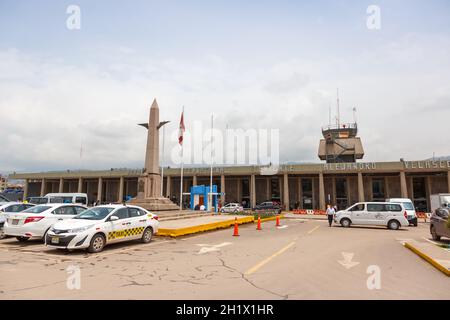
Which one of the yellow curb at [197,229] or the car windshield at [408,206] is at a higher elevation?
the car windshield at [408,206]

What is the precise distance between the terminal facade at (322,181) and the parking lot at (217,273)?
3911 cm

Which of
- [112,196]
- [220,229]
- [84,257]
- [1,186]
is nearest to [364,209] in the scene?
[220,229]

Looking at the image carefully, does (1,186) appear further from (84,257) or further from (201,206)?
(84,257)

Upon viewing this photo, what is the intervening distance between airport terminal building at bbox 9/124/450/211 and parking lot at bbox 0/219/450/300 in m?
39.4

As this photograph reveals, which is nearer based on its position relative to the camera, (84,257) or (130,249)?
(84,257)

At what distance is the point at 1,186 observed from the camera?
527ft

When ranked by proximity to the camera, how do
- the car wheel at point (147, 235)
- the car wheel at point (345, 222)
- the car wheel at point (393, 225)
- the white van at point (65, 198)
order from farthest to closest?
the white van at point (65, 198) → the car wheel at point (345, 222) → the car wheel at point (393, 225) → the car wheel at point (147, 235)

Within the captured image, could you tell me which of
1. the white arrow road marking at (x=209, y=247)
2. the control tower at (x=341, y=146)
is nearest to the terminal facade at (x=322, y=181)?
the control tower at (x=341, y=146)

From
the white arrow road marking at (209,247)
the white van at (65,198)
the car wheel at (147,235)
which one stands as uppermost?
the white van at (65,198)

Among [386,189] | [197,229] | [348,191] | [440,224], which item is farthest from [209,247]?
[386,189]

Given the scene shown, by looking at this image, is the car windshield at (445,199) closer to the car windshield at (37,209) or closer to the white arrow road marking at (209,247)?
the white arrow road marking at (209,247)

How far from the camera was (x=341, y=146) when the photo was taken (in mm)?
65625

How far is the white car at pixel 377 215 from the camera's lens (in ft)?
69.2
